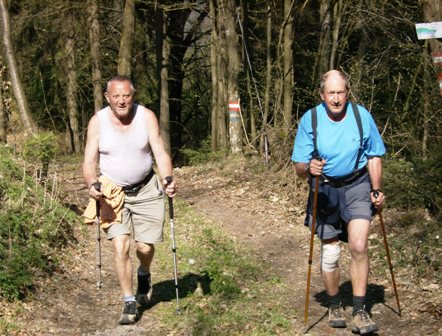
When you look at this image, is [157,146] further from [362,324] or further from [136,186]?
[362,324]

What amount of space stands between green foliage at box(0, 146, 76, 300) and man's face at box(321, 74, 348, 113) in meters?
3.42

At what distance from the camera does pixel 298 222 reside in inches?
447

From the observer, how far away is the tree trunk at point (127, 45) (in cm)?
1836

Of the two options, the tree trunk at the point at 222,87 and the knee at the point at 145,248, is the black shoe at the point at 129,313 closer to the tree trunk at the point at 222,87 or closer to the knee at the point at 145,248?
the knee at the point at 145,248

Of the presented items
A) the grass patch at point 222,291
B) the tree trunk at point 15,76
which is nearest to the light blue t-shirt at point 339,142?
the grass patch at point 222,291

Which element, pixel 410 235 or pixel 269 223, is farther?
pixel 269 223

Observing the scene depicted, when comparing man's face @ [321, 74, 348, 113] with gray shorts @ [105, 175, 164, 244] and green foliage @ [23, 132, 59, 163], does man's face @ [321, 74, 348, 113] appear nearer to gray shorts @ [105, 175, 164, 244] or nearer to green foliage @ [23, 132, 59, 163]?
gray shorts @ [105, 175, 164, 244]

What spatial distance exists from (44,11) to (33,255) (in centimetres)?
1806

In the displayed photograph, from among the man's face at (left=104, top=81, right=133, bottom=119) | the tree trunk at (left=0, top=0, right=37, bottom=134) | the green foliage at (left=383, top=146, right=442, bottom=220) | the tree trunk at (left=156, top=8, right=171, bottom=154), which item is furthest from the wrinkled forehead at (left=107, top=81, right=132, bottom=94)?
the tree trunk at (left=156, top=8, right=171, bottom=154)

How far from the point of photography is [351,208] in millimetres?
5992

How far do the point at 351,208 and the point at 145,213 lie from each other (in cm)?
187

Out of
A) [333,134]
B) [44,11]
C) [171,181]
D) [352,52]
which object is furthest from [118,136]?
[44,11]

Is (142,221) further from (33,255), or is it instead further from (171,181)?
(33,255)

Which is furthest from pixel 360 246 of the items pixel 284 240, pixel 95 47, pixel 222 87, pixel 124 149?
pixel 95 47
